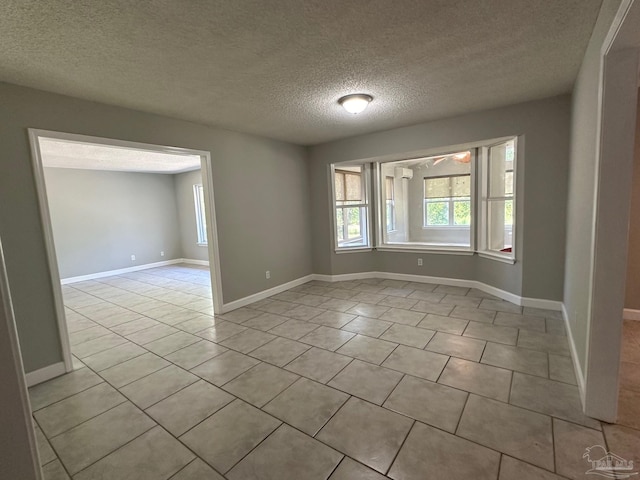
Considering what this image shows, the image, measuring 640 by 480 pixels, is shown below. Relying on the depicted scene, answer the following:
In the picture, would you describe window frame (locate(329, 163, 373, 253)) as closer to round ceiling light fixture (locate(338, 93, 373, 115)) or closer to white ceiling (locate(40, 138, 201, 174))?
round ceiling light fixture (locate(338, 93, 373, 115))

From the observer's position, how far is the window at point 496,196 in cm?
401

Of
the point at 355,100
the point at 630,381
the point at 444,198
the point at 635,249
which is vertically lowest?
the point at 630,381

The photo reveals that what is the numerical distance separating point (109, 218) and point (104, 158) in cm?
217

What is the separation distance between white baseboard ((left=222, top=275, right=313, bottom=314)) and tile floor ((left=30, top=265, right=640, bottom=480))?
1.01ft

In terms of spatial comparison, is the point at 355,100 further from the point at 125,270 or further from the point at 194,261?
the point at 125,270

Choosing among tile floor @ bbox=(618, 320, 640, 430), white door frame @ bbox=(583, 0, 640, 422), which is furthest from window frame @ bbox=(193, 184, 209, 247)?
tile floor @ bbox=(618, 320, 640, 430)

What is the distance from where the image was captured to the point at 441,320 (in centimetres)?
334

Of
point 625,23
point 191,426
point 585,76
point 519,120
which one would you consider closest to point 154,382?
point 191,426

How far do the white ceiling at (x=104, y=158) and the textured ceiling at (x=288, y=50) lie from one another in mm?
1710

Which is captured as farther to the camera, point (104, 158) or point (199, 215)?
point (199, 215)

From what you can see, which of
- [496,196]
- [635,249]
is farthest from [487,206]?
[635,249]

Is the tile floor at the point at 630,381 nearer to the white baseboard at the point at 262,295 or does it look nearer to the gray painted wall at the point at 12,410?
the gray painted wall at the point at 12,410

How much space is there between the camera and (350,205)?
5.36 metres

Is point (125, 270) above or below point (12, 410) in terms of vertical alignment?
below
